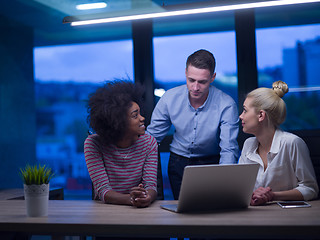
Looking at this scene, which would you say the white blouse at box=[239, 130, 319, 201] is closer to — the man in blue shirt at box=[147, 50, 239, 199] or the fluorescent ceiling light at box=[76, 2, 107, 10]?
the man in blue shirt at box=[147, 50, 239, 199]

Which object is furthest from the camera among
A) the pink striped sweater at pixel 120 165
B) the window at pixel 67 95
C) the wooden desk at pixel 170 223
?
the window at pixel 67 95

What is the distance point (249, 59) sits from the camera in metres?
3.32

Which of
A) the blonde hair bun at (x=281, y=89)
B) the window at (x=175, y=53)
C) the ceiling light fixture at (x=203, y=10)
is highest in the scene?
the ceiling light fixture at (x=203, y=10)

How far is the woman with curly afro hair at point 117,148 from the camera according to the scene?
1.93 meters

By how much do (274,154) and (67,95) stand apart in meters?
4.78

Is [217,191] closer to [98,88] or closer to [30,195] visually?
[30,195]

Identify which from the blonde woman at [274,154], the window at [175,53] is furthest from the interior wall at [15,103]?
the blonde woman at [274,154]

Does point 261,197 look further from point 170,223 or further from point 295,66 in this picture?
point 295,66

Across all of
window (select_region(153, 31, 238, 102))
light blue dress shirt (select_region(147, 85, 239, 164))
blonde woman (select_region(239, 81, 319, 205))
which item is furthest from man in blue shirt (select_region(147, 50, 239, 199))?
window (select_region(153, 31, 238, 102))

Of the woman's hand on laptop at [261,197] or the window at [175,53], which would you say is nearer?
the woman's hand on laptop at [261,197]

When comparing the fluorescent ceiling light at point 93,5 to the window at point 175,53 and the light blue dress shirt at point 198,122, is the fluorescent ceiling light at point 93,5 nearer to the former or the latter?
the window at point 175,53

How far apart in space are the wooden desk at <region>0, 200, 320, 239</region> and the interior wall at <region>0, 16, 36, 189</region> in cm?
271

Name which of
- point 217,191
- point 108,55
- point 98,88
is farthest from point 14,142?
point 217,191

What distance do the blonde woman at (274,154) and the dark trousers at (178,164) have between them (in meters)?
0.64
